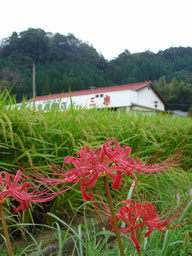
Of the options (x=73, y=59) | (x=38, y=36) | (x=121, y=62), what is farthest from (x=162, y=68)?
(x=38, y=36)

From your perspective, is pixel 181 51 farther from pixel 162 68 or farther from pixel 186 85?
pixel 186 85

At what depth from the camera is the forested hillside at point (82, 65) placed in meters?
46.3

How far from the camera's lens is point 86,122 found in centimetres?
233

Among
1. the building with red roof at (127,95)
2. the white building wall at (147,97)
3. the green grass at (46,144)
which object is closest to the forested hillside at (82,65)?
the white building wall at (147,97)


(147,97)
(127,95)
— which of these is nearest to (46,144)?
(127,95)

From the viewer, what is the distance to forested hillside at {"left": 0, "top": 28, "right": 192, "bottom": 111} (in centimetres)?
4628

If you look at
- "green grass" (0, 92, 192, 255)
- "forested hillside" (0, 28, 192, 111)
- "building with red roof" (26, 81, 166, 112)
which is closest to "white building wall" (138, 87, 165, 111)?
"building with red roof" (26, 81, 166, 112)

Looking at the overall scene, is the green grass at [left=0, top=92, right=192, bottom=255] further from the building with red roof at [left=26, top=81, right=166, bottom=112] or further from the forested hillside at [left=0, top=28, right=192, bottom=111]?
the forested hillside at [left=0, top=28, right=192, bottom=111]

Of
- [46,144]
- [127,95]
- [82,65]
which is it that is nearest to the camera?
[46,144]

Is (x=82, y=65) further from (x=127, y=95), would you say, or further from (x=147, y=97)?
(x=127, y=95)

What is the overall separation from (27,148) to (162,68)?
4862cm

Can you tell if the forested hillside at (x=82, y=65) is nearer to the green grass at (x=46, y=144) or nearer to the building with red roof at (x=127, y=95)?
the building with red roof at (x=127, y=95)

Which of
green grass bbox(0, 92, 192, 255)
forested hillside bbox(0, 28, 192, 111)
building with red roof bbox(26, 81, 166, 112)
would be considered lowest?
green grass bbox(0, 92, 192, 255)

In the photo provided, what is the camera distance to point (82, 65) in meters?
59.8
